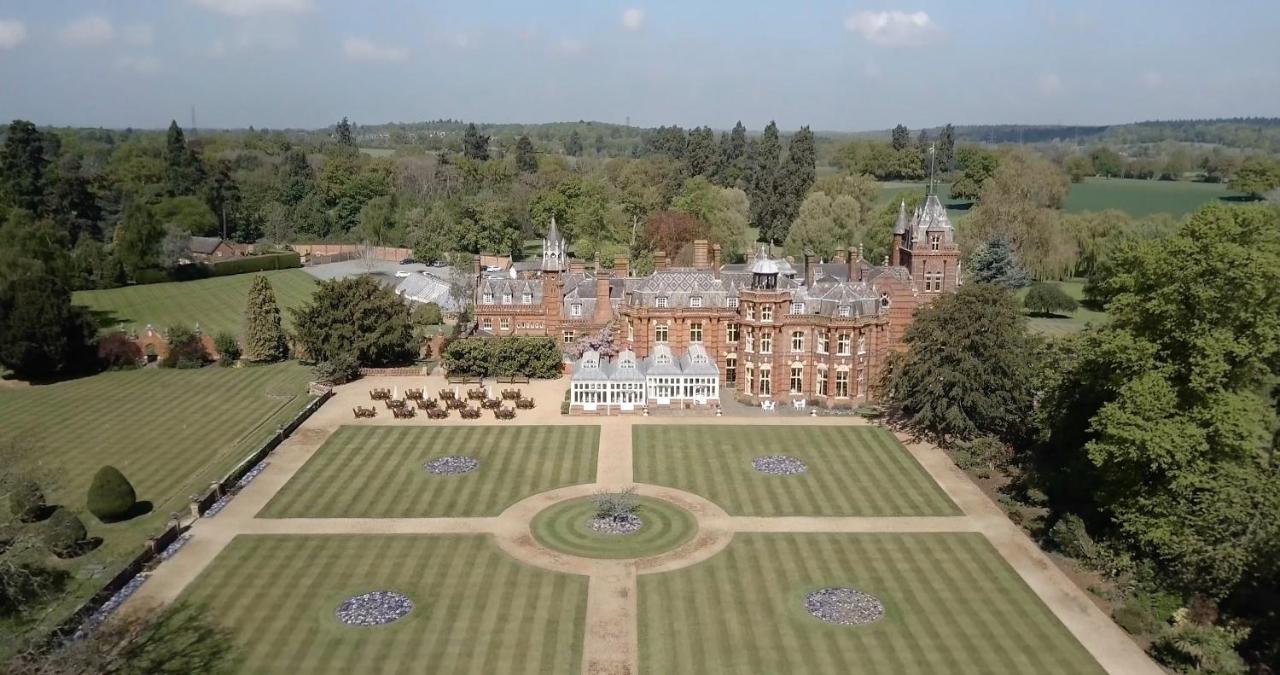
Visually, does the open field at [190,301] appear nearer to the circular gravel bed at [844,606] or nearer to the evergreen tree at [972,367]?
the evergreen tree at [972,367]

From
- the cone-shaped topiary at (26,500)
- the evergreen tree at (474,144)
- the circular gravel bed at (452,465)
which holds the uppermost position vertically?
the evergreen tree at (474,144)

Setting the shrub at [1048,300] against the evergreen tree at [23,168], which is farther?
the evergreen tree at [23,168]

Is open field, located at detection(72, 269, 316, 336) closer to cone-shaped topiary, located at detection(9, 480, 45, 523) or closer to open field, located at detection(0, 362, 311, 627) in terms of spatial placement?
open field, located at detection(0, 362, 311, 627)

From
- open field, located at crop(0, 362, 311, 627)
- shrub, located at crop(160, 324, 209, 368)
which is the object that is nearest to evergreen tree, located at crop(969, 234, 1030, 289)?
open field, located at crop(0, 362, 311, 627)

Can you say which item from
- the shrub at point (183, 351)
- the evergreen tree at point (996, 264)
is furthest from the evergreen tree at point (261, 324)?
the evergreen tree at point (996, 264)

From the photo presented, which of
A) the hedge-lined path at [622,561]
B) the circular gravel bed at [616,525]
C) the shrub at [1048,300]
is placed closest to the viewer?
the hedge-lined path at [622,561]

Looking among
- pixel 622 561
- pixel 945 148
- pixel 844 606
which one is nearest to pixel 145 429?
pixel 622 561

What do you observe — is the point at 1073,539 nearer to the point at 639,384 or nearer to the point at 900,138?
the point at 639,384
